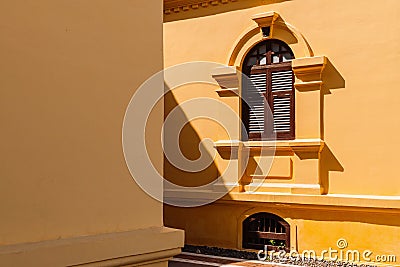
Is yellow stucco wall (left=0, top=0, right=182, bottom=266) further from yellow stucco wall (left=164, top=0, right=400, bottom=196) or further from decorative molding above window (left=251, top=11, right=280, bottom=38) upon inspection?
decorative molding above window (left=251, top=11, right=280, bottom=38)

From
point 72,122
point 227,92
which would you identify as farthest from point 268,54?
point 72,122

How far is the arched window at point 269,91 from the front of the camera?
9.18m

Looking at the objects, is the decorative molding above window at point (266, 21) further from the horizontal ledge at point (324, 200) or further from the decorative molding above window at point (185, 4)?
the horizontal ledge at point (324, 200)

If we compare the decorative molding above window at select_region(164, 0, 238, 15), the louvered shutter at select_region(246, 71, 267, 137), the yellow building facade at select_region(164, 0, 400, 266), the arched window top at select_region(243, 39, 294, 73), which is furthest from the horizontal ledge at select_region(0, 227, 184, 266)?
the decorative molding above window at select_region(164, 0, 238, 15)

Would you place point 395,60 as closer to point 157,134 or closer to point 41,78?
point 157,134

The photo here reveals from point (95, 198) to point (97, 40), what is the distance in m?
0.78

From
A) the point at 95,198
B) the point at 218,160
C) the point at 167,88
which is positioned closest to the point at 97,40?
the point at 95,198

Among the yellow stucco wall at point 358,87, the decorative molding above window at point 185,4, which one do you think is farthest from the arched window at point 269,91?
the decorative molding above window at point 185,4

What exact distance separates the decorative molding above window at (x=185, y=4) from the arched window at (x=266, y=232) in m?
4.57

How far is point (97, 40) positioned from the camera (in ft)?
7.63

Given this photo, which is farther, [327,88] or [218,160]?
[218,160]

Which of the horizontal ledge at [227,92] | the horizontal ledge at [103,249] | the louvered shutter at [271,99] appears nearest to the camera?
the horizontal ledge at [103,249]

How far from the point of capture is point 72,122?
217 centimetres

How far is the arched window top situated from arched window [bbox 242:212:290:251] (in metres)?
3.08
